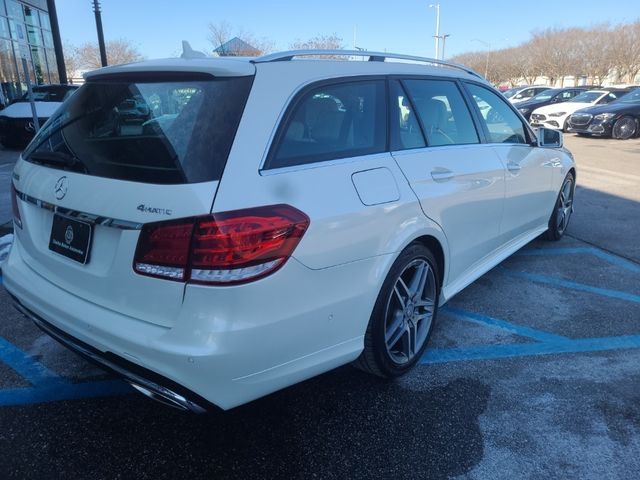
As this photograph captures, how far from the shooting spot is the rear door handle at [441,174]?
9.30 ft

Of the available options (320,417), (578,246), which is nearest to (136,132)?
(320,417)

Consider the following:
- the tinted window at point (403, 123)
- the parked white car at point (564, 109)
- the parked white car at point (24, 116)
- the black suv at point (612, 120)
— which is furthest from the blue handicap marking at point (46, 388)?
the parked white car at point (564, 109)

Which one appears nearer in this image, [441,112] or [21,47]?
[441,112]

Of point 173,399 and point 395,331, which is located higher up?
point 173,399

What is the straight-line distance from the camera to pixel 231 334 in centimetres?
184

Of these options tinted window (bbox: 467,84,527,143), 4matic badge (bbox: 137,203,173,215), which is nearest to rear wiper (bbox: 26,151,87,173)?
4matic badge (bbox: 137,203,173,215)

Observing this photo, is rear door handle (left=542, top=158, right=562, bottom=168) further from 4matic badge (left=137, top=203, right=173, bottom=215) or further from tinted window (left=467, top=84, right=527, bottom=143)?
4matic badge (left=137, top=203, right=173, bottom=215)

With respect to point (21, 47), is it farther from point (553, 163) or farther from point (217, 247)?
point (217, 247)

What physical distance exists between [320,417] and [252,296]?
1023 mm

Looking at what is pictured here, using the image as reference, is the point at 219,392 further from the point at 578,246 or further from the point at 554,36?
the point at 554,36

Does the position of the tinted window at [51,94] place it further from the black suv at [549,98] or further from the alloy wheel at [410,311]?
the black suv at [549,98]

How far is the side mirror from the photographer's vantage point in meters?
4.53

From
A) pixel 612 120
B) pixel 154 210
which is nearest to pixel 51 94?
pixel 154 210

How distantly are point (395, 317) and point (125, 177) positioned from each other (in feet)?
5.16
